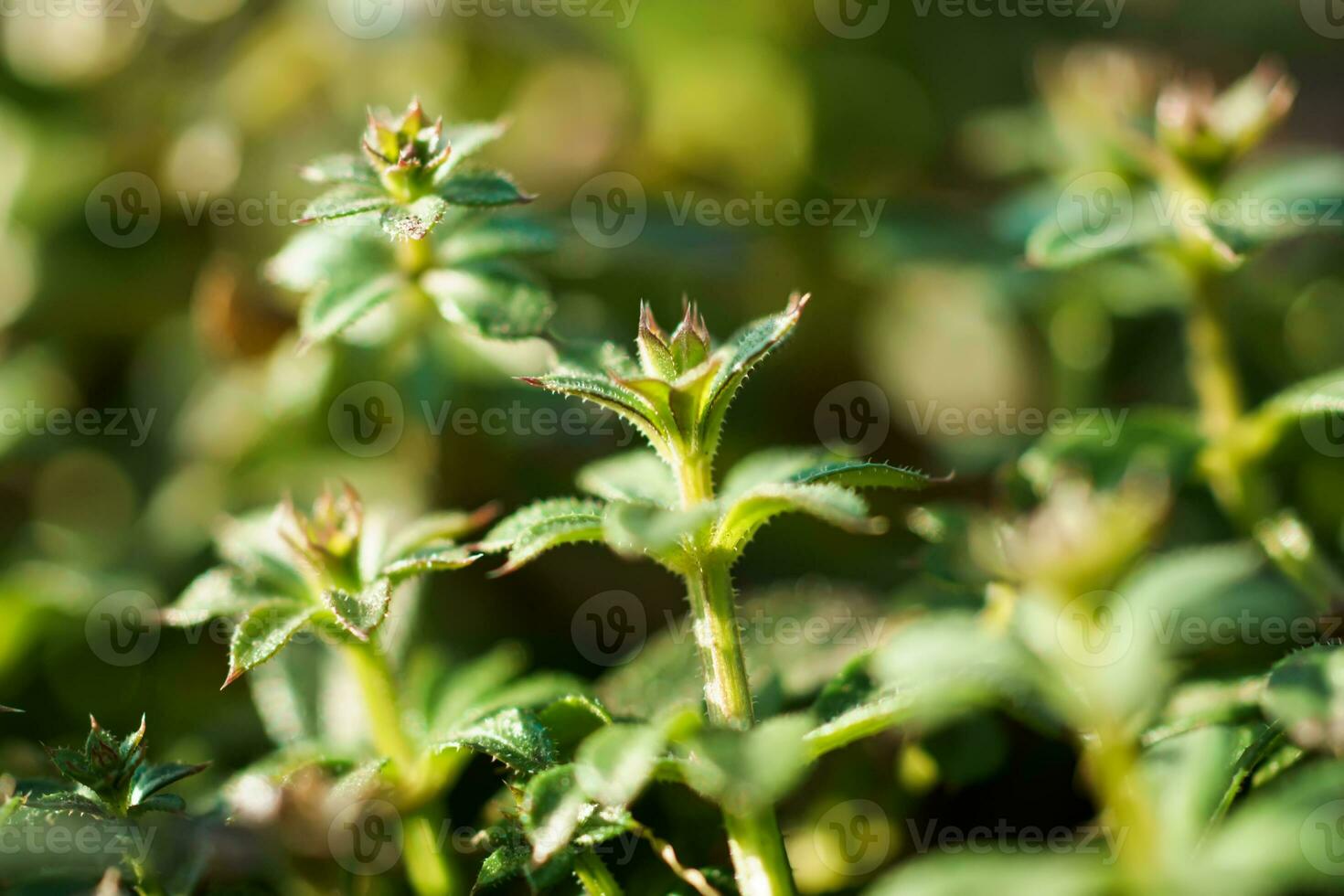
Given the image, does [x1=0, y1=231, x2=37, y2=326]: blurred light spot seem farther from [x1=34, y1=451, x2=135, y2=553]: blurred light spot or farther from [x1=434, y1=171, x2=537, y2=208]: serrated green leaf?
[x1=434, y1=171, x2=537, y2=208]: serrated green leaf

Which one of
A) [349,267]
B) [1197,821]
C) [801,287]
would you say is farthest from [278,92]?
[1197,821]

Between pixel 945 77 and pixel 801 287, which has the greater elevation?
pixel 945 77

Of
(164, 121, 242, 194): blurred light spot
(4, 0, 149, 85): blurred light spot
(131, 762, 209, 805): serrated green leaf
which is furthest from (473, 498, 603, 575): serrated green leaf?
(4, 0, 149, 85): blurred light spot

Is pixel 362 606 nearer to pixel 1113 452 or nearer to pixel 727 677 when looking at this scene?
pixel 727 677

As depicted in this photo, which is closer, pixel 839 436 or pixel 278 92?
pixel 839 436

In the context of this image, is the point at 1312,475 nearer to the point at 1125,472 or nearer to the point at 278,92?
the point at 1125,472

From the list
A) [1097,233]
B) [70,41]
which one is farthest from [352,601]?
[70,41]
